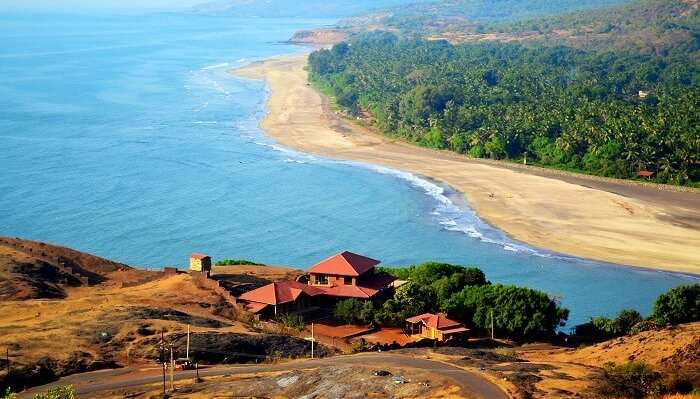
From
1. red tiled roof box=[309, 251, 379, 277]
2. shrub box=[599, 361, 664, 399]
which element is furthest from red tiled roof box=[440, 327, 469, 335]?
shrub box=[599, 361, 664, 399]

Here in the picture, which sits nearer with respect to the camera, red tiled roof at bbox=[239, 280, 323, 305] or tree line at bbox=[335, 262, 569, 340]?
tree line at bbox=[335, 262, 569, 340]

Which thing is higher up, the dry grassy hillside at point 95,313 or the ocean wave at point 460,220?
the dry grassy hillside at point 95,313

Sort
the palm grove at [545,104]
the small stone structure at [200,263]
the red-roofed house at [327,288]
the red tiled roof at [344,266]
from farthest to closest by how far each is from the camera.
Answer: the palm grove at [545,104], the small stone structure at [200,263], the red tiled roof at [344,266], the red-roofed house at [327,288]

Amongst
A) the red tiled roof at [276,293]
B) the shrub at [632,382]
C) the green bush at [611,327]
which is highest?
the shrub at [632,382]

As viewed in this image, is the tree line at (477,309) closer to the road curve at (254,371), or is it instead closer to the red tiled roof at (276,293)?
the red tiled roof at (276,293)

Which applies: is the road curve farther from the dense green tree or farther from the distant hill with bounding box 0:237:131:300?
the distant hill with bounding box 0:237:131:300

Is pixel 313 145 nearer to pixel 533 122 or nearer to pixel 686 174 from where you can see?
pixel 533 122

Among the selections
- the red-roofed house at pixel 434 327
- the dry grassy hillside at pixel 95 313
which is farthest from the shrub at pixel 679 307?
the dry grassy hillside at pixel 95 313

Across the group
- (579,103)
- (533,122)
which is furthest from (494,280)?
(579,103)
